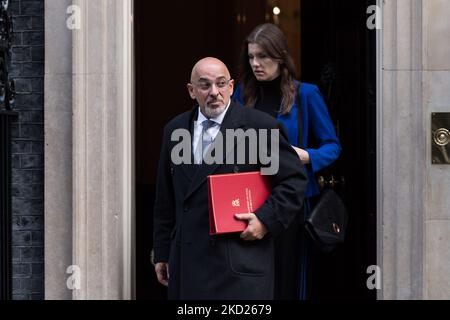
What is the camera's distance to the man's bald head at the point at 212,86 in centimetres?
400

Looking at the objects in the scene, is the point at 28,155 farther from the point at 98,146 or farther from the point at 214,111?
the point at 214,111

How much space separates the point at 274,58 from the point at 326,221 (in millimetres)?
991

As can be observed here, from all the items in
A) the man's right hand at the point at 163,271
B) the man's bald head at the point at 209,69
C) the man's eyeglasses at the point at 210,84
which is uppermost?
the man's bald head at the point at 209,69

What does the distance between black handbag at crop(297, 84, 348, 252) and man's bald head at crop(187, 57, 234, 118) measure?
0.87 m

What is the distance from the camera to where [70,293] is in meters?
5.25

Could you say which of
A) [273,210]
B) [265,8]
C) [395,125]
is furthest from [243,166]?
[265,8]

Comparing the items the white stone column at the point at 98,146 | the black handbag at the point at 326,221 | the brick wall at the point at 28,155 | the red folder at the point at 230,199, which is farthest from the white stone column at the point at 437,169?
the brick wall at the point at 28,155

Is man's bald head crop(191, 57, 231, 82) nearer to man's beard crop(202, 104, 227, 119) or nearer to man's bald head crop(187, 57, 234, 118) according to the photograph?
man's bald head crop(187, 57, 234, 118)

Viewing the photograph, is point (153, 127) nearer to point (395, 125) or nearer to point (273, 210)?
point (395, 125)

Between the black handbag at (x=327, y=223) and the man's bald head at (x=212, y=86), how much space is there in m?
0.92

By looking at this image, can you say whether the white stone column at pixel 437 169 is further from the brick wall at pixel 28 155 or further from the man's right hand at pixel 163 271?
the brick wall at pixel 28 155

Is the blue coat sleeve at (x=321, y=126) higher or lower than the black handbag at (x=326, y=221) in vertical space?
higher

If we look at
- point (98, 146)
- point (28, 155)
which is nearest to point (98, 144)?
point (98, 146)
